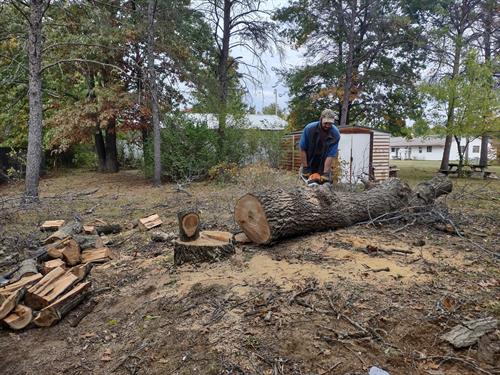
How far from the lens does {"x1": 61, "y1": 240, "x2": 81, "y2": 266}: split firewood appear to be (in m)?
3.62

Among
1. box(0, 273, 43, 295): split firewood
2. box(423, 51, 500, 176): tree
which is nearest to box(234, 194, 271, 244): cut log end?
box(0, 273, 43, 295): split firewood

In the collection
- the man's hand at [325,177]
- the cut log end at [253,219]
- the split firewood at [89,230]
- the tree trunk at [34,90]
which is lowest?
the split firewood at [89,230]

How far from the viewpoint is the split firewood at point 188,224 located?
3.34 meters

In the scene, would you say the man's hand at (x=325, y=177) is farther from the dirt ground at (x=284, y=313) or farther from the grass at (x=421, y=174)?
the grass at (x=421, y=174)

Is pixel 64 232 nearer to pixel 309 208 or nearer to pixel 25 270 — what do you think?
pixel 25 270

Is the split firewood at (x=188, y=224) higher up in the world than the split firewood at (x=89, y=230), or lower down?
higher up

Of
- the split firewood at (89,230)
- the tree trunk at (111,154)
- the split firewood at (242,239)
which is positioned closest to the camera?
the split firewood at (242,239)

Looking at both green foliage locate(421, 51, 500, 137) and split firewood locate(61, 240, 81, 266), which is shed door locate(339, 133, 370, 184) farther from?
split firewood locate(61, 240, 81, 266)

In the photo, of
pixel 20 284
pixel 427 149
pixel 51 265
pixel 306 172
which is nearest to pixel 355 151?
pixel 306 172

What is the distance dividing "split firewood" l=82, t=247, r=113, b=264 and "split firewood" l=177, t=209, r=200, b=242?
1.06 m

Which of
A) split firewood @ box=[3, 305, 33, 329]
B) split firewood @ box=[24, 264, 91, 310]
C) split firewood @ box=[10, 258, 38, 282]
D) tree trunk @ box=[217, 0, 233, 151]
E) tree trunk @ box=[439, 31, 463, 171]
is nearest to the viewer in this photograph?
split firewood @ box=[3, 305, 33, 329]

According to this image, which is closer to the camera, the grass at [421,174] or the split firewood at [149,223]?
the split firewood at [149,223]

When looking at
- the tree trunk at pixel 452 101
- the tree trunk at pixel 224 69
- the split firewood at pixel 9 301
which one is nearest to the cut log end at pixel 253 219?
the split firewood at pixel 9 301

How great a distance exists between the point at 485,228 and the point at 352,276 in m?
3.22
